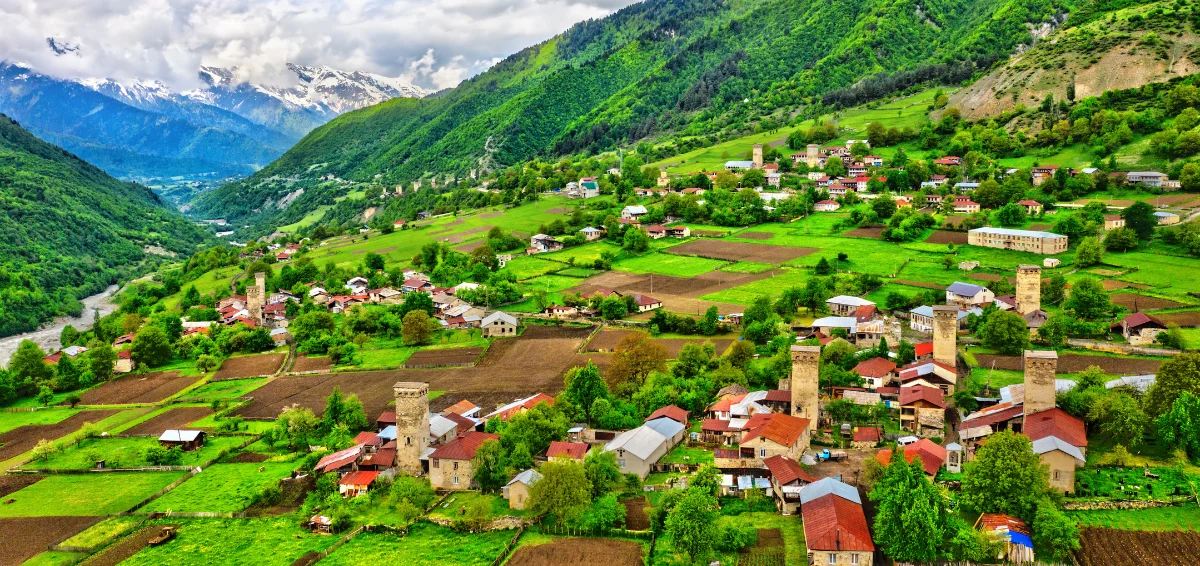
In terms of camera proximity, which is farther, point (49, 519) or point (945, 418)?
point (945, 418)

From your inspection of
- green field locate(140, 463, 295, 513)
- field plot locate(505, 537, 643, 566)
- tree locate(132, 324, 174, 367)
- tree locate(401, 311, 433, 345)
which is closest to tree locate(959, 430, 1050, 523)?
field plot locate(505, 537, 643, 566)

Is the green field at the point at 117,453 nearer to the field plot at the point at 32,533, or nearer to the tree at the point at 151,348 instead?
the field plot at the point at 32,533

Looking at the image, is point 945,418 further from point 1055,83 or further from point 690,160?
point 690,160

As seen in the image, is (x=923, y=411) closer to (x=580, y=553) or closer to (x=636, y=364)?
(x=636, y=364)

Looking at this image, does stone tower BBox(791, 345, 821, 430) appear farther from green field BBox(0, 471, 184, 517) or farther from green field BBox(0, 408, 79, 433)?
green field BBox(0, 408, 79, 433)

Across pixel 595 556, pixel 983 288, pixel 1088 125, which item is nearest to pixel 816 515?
pixel 595 556

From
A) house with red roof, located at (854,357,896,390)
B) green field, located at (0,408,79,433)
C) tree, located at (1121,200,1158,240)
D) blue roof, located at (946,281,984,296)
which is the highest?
tree, located at (1121,200,1158,240)
